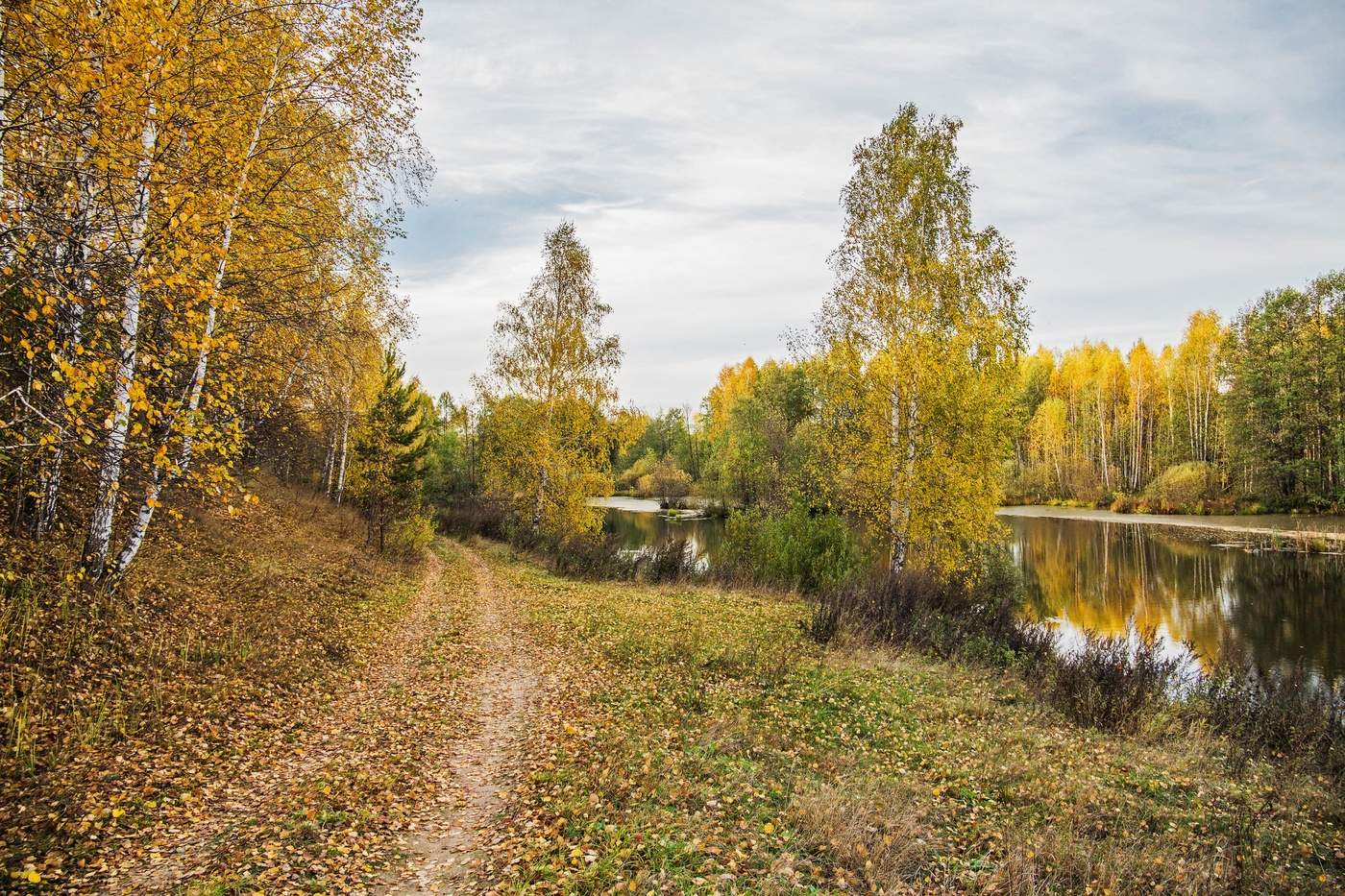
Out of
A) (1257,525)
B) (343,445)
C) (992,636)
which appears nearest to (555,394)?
(343,445)

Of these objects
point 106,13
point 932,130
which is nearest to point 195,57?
point 106,13

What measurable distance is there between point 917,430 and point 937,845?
1067cm

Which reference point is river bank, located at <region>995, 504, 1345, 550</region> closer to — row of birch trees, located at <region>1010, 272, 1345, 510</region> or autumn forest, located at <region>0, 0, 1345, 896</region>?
row of birch trees, located at <region>1010, 272, 1345, 510</region>

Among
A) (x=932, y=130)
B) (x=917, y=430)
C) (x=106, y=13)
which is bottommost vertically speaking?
(x=917, y=430)

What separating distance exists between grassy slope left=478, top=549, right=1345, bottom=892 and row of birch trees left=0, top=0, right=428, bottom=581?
430 cm

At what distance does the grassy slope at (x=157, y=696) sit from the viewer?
4574 mm

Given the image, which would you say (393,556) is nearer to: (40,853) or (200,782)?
(200,782)

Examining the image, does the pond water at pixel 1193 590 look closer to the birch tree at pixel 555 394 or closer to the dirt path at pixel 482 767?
the birch tree at pixel 555 394

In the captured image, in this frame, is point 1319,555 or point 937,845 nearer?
point 937,845

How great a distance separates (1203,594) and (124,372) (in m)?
26.7

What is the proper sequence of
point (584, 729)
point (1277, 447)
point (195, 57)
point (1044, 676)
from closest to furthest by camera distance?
Answer: point (195, 57)
point (584, 729)
point (1044, 676)
point (1277, 447)

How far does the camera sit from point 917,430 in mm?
14703

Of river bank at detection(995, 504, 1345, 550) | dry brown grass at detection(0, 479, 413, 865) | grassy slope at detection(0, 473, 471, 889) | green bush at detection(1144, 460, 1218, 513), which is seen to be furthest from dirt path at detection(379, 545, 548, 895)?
green bush at detection(1144, 460, 1218, 513)

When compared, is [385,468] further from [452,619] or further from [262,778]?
[262,778]
